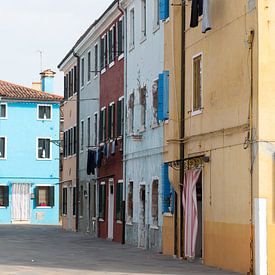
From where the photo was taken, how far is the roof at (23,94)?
64.6 m

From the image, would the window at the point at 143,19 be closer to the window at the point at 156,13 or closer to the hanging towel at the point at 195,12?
the window at the point at 156,13

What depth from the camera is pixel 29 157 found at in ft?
212

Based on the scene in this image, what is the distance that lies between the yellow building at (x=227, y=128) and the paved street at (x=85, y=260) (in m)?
0.98

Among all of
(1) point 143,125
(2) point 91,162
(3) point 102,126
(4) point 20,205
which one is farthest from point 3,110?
(1) point 143,125

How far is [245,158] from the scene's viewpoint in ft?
68.4

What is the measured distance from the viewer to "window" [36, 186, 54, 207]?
63.8 meters

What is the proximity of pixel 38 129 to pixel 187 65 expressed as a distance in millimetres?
40006

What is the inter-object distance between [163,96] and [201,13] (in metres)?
4.09

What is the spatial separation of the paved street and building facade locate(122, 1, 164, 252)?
3.22 feet

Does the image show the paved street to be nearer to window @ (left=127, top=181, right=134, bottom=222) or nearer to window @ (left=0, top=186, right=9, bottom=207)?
window @ (left=127, top=181, right=134, bottom=222)

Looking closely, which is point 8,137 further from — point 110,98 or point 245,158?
point 245,158

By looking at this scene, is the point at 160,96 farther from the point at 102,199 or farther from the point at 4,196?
the point at 4,196

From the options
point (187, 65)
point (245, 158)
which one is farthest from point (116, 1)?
point (245, 158)

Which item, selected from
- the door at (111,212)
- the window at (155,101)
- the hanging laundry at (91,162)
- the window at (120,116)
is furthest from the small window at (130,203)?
the hanging laundry at (91,162)
